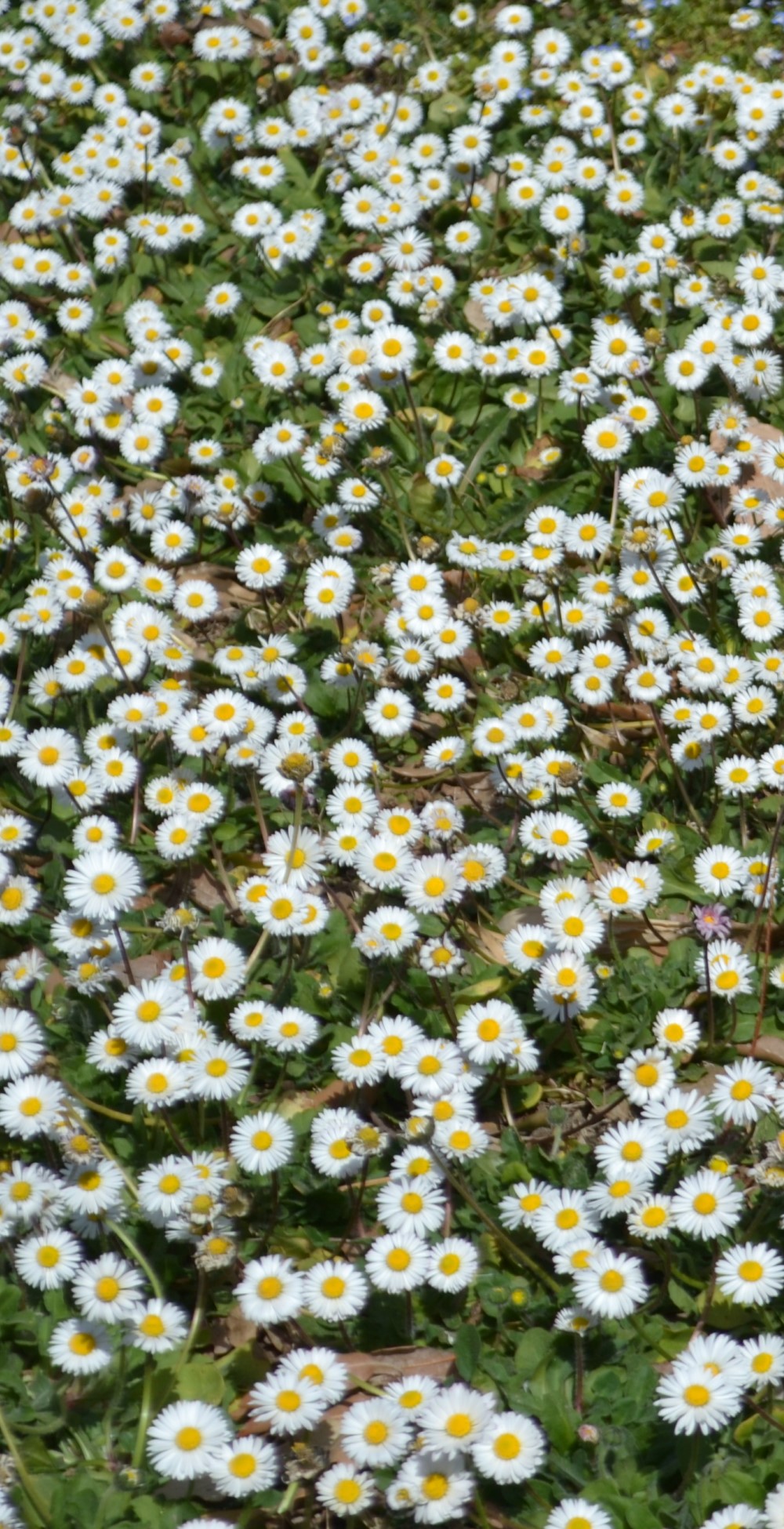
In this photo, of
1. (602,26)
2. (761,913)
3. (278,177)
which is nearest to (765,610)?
(761,913)

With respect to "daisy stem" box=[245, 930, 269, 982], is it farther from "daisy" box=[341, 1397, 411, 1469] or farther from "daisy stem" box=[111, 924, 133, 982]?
"daisy" box=[341, 1397, 411, 1469]

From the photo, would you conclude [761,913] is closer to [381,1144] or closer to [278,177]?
[381,1144]

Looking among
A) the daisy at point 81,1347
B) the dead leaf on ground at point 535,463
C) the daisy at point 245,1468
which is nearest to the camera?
the daisy at point 245,1468

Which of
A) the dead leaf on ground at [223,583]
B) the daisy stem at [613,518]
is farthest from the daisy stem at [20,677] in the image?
the daisy stem at [613,518]

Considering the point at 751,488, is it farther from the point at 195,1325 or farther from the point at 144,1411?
the point at 144,1411

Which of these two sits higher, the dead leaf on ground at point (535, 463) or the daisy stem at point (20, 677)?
the dead leaf on ground at point (535, 463)

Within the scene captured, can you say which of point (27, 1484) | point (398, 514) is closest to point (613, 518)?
point (398, 514)

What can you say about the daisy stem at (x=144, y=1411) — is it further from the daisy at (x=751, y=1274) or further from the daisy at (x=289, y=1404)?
the daisy at (x=751, y=1274)
